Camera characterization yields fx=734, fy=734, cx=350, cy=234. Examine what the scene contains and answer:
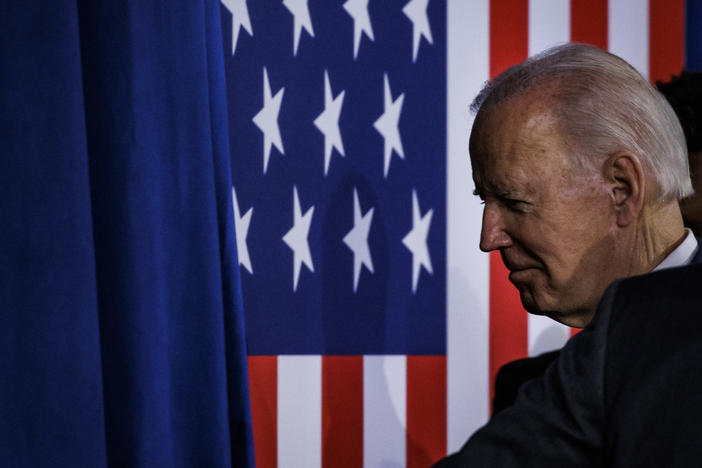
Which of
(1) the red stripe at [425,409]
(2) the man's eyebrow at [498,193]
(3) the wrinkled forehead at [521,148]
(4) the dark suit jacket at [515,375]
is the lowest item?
(1) the red stripe at [425,409]

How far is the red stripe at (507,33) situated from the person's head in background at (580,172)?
76 centimetres

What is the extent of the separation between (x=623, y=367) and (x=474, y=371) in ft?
4.14

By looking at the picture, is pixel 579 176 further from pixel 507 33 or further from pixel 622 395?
pixel 507 33

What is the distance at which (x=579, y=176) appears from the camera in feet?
3.32

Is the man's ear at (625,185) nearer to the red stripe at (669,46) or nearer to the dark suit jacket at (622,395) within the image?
the dark suit jacket at (622,395)

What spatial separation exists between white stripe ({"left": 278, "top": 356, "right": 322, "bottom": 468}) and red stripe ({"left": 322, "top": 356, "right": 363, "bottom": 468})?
2 centimetres

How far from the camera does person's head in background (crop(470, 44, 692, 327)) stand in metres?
1.00

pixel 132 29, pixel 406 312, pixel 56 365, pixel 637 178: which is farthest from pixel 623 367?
pixel 406 312

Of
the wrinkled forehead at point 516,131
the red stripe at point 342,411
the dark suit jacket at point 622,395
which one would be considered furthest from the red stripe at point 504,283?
the dark suit jacket at point 622,395

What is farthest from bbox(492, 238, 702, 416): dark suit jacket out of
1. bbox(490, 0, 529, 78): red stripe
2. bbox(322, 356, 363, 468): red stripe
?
bbox(490, 0, 529, 78): red stripe

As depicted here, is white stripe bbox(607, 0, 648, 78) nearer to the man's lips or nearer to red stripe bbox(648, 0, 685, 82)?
red stripe bbox(648, 0, 685, 82)

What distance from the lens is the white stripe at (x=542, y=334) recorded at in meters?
1.84

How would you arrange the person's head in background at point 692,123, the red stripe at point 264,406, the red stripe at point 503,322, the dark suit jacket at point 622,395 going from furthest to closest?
the red stripe at point 503,322 → the red stripe at point 264,406 → the person's head in background at point 692,123 → the dark suit jacket at point 622,395

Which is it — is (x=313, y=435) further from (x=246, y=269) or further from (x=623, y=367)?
(x=623, y=367)
